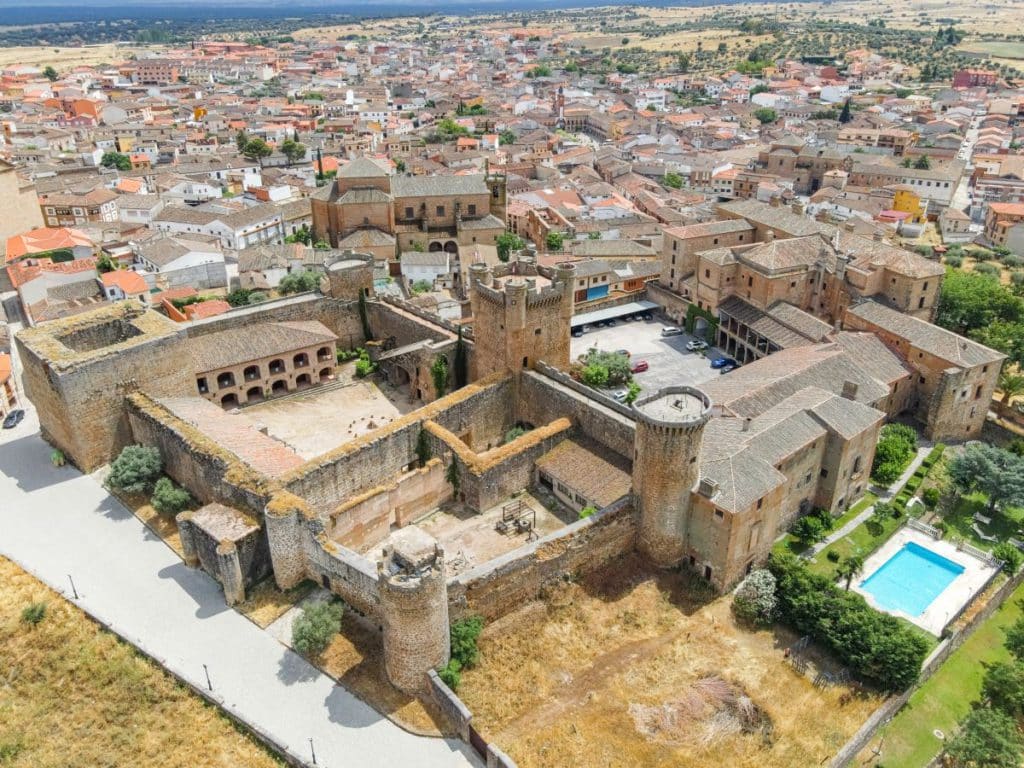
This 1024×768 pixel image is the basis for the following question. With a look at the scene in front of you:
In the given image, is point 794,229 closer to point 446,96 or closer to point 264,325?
point 264,325

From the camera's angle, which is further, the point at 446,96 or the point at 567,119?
the point at 446,96

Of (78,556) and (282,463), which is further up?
(282,463)

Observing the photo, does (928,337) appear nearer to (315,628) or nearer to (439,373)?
(439,373)

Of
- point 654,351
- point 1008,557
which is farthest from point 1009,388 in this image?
point 654,351

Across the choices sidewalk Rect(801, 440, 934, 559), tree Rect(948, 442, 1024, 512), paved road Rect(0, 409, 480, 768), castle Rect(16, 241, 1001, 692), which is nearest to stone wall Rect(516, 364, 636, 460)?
castle Rect(16, 241, 1001, 692)

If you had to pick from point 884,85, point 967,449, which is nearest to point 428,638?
point 967,449

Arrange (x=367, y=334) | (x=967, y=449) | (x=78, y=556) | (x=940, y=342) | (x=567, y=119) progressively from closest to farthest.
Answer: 1. (x=78, y=556)
2. (x=967, y=449)
3. (x=940, y=342)
4. (x=367, y=334)
5. (x=567, y=119)

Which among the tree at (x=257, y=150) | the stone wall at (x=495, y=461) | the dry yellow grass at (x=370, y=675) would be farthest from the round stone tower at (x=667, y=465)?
the tree at (x=257, y=150)

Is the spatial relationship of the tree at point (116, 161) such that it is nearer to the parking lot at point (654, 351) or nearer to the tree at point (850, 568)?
the parking lot at point (654, 351)
